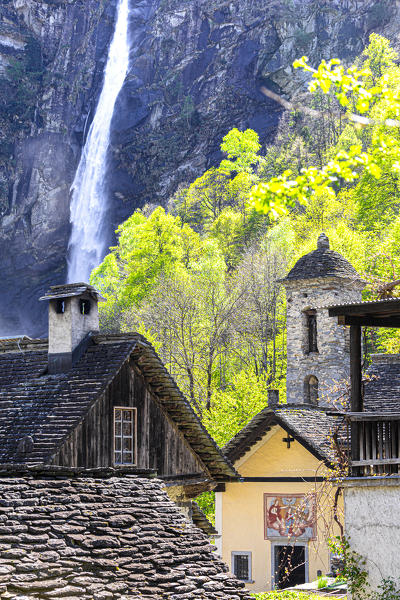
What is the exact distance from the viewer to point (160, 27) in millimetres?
78688

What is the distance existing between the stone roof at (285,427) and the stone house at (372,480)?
9771 mm

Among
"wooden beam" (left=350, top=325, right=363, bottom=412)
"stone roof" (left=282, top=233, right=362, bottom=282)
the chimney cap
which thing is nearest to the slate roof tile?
"stone roof" (left=282, top=233, right=362, bottom=282)

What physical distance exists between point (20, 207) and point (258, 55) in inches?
921

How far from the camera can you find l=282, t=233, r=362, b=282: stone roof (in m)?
31.2

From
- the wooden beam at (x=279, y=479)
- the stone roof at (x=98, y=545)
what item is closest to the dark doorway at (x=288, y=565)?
the wooden beam at (x=279, y=479)

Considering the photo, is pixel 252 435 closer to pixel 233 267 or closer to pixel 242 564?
pixel 242 564

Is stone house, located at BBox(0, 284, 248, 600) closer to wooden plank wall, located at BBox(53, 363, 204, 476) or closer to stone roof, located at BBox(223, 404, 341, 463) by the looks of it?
wooden plank wall, located at BBox(53, 363, 204, 476)

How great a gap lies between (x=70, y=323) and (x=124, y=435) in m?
2.37

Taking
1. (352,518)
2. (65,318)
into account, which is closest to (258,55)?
(65,318)

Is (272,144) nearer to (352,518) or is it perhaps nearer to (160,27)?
(160,27)

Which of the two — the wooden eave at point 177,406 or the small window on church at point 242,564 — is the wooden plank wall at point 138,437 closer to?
the wooden eave at point 177,406

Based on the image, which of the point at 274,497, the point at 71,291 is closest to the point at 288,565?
the point at 274,497

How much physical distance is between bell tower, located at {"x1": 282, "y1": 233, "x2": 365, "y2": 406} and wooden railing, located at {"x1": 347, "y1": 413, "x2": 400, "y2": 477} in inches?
669

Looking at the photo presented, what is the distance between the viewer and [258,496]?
24.8m
